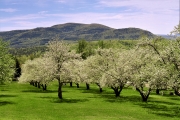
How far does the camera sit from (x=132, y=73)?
177ft

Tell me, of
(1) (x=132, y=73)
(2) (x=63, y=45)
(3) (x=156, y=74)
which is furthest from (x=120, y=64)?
(3) (x=156, y=74)

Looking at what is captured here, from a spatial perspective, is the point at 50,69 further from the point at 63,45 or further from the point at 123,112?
the point at 123,112

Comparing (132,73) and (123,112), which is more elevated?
(132,73)

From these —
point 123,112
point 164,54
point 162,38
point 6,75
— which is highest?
point 162,38

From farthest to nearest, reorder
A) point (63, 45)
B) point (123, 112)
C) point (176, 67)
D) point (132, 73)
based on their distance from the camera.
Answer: point (63, 45), point (132, 73), point (123, 112), point (176, 67)

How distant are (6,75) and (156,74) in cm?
Result: 3620

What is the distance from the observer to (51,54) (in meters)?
56.8

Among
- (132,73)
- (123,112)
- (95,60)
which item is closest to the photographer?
(123,112)

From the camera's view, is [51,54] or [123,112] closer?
[123,112]

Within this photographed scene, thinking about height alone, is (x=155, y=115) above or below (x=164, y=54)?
below

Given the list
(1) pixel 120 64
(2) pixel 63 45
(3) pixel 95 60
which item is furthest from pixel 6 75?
(3) pixel 95 60

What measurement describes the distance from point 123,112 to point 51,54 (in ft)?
82.6

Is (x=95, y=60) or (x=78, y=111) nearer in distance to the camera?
(x=78, y=111)

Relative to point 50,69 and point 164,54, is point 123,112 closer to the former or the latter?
point 164,54
